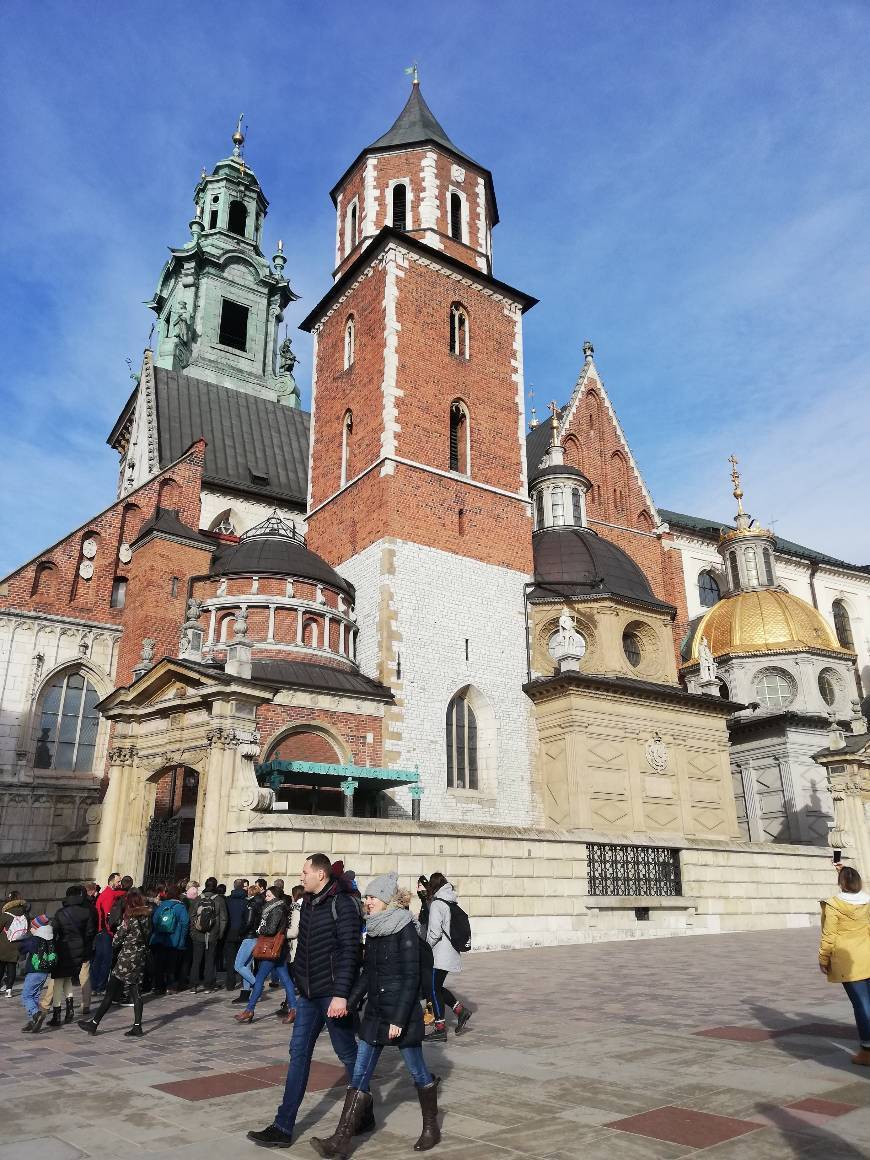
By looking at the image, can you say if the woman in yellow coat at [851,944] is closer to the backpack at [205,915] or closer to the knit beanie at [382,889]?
the knit beanie at [382,889]

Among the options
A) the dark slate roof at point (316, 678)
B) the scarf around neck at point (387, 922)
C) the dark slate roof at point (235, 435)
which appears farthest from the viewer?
the dark slate roof at point (235, 435)

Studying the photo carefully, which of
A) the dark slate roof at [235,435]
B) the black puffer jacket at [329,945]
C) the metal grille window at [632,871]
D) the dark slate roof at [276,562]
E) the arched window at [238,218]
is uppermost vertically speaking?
the arched window at [238,218]

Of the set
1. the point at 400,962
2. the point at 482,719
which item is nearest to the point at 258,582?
the point at 482,719

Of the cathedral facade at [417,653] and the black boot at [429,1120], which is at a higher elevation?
the cathedral facade at [417,653]

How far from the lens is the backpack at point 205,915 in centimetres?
1132

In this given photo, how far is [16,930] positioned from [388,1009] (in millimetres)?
8340

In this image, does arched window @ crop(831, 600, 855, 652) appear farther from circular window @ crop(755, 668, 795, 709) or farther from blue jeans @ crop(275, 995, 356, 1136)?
blue jeans @ crop(275, 995, 356, 1136)

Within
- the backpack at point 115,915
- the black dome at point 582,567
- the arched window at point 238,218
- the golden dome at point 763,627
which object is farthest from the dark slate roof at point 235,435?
the backpack at point 115,915

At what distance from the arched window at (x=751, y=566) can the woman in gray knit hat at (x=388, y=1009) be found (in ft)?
112

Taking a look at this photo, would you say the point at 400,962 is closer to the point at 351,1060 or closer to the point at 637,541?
the point at 351,1060

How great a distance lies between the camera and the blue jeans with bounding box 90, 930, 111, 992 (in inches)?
387

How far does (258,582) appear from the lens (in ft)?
75.4

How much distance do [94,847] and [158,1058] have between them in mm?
10274

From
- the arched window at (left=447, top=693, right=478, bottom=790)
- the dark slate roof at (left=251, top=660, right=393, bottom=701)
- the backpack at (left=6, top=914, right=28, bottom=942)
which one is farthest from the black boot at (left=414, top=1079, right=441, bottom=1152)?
the arched window at (left=447, top=693, right=478, bottom=790)
